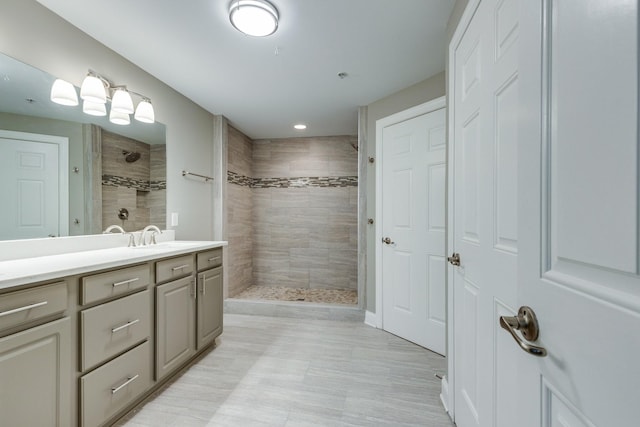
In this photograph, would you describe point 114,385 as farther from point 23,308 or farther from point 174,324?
point 23,308

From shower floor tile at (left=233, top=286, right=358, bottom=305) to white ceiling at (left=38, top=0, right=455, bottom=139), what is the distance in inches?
93.8

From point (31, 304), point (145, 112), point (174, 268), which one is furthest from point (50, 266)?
point (145, 112)

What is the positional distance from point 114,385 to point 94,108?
68.5 inches

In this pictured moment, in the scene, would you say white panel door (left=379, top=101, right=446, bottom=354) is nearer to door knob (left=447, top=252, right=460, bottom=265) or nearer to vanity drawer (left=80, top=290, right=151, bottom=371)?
door knob (left=447, top=252, right=460, bottom=265)

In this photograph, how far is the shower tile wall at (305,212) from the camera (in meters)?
3.99

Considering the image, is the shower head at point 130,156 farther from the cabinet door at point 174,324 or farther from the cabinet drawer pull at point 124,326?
the cabinet drawer pull at point 124,326

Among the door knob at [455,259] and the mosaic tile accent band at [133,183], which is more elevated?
the mosaic tile accent band at [133,183]

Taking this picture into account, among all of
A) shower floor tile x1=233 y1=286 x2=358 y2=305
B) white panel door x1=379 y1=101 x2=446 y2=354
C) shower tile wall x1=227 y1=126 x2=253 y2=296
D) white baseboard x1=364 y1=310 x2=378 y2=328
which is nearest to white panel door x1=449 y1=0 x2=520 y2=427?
white panel door x1=379 y1=101 x2=446 y2=354

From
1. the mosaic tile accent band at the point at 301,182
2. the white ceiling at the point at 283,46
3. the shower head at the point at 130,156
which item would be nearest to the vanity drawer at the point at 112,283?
the shower head at the point at 130,156

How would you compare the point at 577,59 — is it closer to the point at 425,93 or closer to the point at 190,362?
the point at 425,93

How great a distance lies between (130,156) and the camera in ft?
6.98

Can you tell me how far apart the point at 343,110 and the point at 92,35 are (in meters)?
2.20

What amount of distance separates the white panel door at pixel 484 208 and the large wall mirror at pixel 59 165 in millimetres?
2263

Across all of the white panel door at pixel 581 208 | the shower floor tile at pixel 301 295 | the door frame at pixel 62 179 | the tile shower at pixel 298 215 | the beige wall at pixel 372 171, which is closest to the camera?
the white panel door at pixel 581 208
